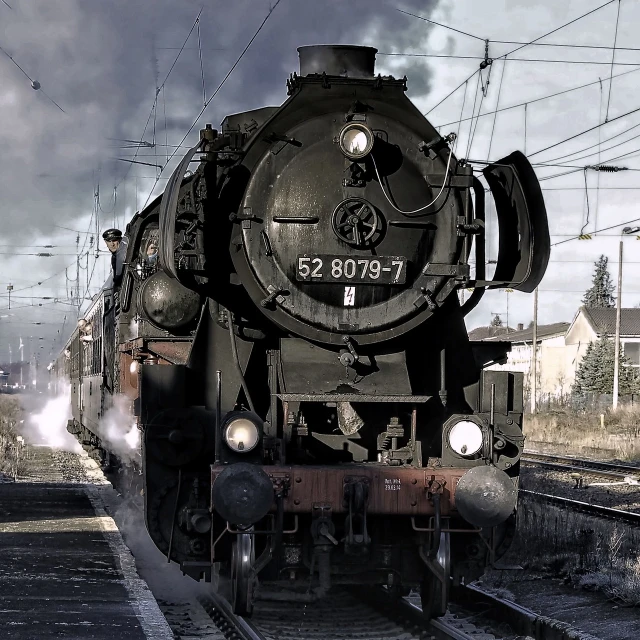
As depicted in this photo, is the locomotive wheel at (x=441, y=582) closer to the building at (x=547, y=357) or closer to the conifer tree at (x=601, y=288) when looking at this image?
the building at (x=547, y=357)

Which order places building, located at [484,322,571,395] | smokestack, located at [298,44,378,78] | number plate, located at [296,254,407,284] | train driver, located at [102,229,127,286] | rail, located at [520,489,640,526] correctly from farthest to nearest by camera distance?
building, located at [484,322,571,395] < train driver, located at [102,229,127,286] < rail, located at [520,489,640,526] < smokestack, located at [298,44,378,78] < number plate, located at [296,254,407,284]

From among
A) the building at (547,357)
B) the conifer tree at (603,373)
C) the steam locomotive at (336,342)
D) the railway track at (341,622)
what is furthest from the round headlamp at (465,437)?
the building at (547,357)

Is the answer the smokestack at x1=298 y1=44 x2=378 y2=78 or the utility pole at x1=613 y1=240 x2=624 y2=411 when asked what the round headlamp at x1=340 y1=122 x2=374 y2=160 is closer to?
the smokestack at x1=298 y1=44 x2=378 y2=78

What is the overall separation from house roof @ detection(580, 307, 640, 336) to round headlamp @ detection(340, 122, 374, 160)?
51.5 meters

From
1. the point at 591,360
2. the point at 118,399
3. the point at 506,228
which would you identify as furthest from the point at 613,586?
the point at 591,360

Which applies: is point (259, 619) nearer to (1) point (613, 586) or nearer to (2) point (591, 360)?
(1) point (613, 586)

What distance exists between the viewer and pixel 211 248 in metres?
6.80

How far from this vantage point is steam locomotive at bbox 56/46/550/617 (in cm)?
650

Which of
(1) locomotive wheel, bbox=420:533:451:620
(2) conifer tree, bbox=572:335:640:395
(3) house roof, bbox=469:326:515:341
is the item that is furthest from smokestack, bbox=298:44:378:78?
(3) house roof, bbox=469:326:515:341

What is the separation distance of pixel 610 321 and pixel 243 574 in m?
54.8

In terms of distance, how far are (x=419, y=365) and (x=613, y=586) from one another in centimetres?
227

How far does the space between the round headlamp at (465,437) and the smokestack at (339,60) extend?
98.3 inches

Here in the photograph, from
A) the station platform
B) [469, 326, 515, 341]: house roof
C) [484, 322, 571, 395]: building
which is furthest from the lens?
[469, 326, 515, 341]: house roof

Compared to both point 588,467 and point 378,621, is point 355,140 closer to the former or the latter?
point 378,621
